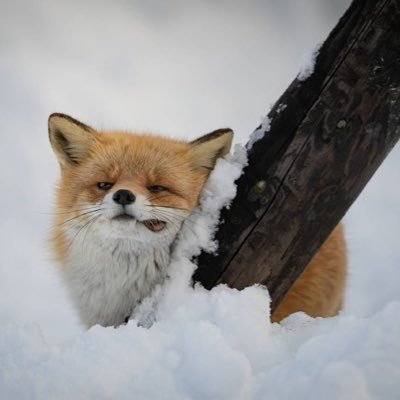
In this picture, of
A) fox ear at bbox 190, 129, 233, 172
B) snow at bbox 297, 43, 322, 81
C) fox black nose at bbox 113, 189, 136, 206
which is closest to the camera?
snow at bbox 297, 43, 322, 81

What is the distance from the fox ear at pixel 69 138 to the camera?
3.18m

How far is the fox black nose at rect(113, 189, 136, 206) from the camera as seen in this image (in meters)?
2.65

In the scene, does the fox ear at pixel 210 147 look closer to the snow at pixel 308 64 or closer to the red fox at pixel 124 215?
the red fox at pixel 124 215

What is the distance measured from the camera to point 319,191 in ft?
7.56

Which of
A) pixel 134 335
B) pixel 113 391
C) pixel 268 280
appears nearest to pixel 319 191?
pixel 268 280

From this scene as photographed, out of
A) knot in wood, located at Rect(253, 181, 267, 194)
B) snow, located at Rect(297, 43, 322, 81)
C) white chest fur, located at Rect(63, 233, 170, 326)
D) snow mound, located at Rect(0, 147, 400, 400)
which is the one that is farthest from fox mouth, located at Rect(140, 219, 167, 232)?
snow, located at Rect(297, 43, 322, 81)

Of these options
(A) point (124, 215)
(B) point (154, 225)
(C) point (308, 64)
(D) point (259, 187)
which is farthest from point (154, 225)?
(C) point (308, 64)

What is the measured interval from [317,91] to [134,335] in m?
1.44

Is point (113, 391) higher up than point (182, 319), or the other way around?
point (182, 319)

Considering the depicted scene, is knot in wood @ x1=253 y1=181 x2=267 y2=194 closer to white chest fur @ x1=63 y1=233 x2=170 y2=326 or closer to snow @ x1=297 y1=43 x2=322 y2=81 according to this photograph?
snow @ x1=297 y1=43 x2=322 y2=81

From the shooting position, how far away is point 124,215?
2703 millimetres

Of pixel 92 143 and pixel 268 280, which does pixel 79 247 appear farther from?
pixel 268 280

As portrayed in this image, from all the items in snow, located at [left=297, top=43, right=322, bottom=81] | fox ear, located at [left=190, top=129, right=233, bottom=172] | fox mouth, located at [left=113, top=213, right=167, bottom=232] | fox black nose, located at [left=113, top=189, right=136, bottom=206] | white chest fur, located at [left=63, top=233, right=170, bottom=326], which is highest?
snow, located at [left=297, top=43, right=322, bottom=81]

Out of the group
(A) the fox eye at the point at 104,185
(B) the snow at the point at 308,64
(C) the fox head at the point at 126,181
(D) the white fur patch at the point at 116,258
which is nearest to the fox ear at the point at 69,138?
(C) the fox head at the point at 126,181
